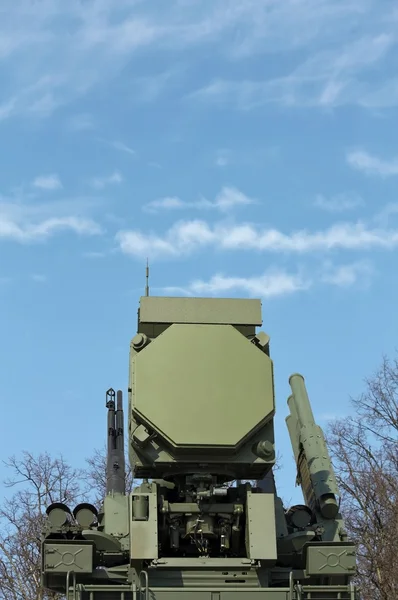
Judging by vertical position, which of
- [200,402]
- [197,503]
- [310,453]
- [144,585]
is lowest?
[144,585]

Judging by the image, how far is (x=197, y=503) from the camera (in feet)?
41.1

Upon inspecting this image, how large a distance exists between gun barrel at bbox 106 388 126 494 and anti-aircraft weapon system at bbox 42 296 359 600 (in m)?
0.76

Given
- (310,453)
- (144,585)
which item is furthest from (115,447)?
(144,585)

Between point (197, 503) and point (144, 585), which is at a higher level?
point (197, 503)

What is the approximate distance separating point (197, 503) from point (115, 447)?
3.11 metres

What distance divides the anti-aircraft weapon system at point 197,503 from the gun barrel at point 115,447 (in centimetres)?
76

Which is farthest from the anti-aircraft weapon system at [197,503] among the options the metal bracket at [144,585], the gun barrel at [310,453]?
the gun barrel at [310,453]

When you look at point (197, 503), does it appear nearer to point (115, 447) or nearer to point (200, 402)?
point (200, 402)

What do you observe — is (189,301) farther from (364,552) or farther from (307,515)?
(364,552)

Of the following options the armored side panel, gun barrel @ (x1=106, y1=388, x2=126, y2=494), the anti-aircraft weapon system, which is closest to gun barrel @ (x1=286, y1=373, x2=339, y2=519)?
the anti-aircraft weapon system

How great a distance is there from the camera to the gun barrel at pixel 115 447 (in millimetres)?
14330

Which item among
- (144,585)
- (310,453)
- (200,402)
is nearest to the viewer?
(144,585)

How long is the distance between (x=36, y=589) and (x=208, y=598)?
15925mm

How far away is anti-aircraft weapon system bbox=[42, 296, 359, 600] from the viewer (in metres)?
11.9
